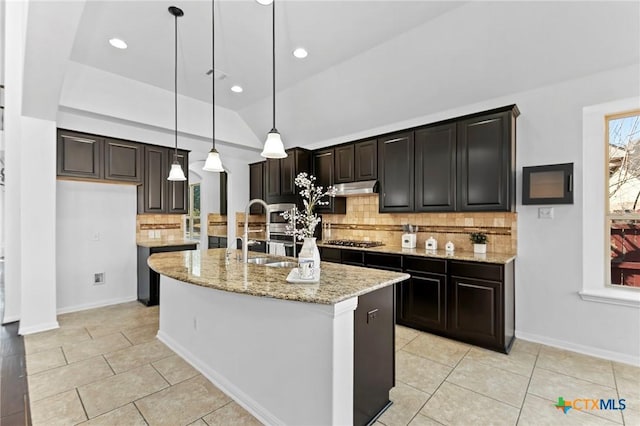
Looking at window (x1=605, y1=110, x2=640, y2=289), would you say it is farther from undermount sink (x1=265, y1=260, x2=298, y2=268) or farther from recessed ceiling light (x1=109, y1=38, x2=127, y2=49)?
recessed ceiling light (x1=109, y1=38, x2=127, y2=49)

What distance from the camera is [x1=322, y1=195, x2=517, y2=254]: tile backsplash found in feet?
11.2

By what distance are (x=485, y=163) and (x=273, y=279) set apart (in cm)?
260

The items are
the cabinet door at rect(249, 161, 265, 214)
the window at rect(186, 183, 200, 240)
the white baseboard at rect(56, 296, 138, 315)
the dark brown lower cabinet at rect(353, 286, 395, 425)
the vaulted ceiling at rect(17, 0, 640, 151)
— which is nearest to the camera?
the dark brown lower cabinet at rect(353, 286, 395, 425)

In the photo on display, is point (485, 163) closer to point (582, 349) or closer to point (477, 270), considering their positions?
point (477, 270)

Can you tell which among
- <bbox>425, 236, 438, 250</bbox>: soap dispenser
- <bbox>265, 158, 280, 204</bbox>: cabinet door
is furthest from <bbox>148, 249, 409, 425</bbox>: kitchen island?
<bbox>265, 158, 280, 204</bbox>: cabinet door

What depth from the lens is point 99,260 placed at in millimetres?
4324

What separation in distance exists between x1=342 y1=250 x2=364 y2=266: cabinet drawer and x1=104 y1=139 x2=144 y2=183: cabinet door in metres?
3.24

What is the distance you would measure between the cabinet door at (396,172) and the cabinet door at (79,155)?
12.6 feet

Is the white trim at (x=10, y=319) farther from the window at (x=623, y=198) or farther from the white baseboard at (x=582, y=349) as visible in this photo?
the window at (x=623, y=198)

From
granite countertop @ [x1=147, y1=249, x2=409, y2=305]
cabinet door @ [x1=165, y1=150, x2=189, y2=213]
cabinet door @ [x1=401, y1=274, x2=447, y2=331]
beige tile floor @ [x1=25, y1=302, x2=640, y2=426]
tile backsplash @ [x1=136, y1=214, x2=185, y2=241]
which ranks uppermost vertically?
cabinet door @ [x1=165, y1=150, x2=189, y2=213]

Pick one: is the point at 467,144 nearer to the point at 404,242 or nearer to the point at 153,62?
the point at 404,242

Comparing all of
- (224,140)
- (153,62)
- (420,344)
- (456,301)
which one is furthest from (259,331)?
(224,140)

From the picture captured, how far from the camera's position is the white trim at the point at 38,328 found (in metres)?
3.29

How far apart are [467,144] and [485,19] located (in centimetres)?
117
